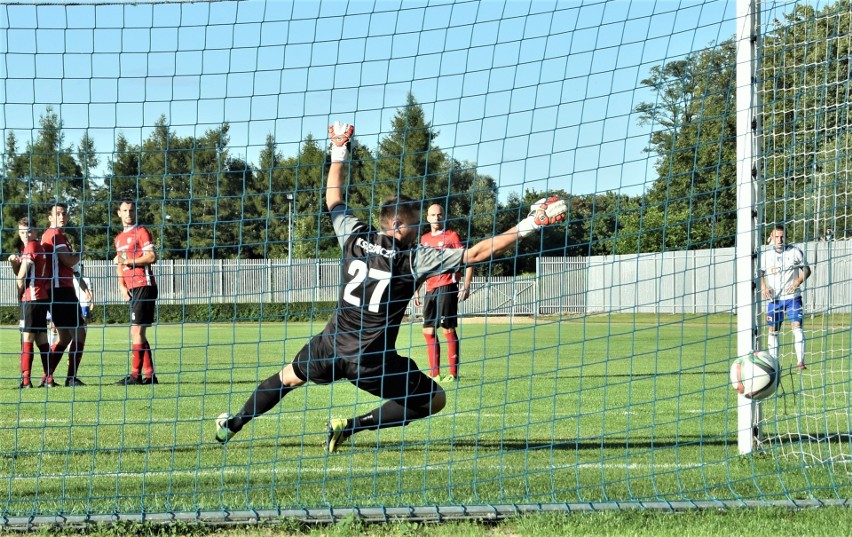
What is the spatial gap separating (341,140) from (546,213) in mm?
1404

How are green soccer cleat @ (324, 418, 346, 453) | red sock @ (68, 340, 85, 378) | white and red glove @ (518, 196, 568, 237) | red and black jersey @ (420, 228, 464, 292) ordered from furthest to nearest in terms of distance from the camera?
red and black jersey @ (420, 228, 464, 292), red sock @ (68, 340, 85, 378), green soccer cleat @ (324, 418, 346, 453), white and red glove @ (518, 196, 568, 237)

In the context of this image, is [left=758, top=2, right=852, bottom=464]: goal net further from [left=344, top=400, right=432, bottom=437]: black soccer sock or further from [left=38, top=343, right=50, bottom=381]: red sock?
[left=38, top=343, right=50, bottom=381]: red sock

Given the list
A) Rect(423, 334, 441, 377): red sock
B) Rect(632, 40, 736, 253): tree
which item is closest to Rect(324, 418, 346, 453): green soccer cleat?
Rect(632, 40, 736, 253): tree

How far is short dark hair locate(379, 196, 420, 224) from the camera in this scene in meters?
5.56

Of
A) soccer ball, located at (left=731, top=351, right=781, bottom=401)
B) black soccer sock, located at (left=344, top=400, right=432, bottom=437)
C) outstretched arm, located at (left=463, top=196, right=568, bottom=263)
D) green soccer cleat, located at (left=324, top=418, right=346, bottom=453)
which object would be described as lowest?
green soccer cleat, located at (left=324, top=418, right=346, bottom=453)

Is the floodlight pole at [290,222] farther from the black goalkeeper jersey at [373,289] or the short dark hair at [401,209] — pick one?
the short dark hair at [401,209]

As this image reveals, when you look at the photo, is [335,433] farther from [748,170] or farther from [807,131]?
[807,131]

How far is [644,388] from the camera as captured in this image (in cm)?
1052

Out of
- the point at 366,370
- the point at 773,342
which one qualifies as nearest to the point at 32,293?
the point at 366,370

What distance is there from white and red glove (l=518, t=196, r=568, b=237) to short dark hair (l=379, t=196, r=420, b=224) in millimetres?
828

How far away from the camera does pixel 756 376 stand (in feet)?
17.9

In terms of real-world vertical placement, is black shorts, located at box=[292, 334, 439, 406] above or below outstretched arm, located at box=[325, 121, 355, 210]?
below

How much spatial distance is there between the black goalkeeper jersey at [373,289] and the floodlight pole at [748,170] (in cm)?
203

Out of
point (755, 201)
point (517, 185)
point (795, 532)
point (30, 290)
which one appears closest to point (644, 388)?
point (755, 201)
